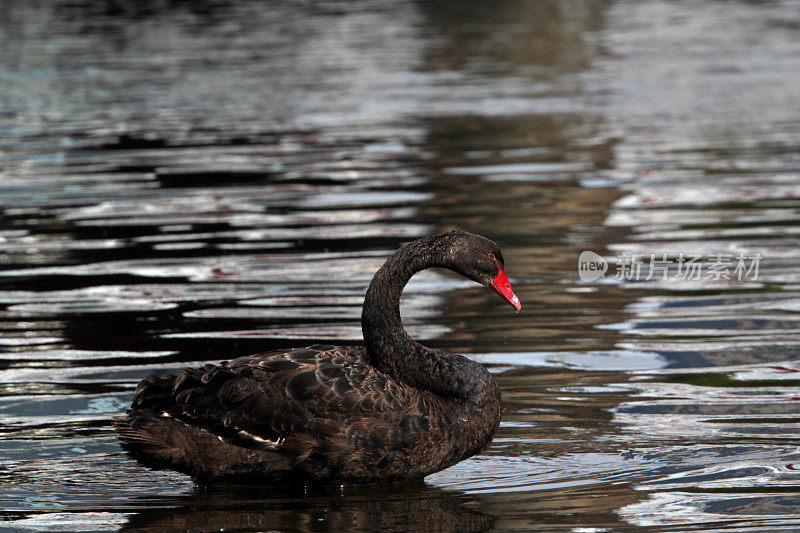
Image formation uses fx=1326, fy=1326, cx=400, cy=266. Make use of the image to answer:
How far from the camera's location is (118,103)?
22062 mm

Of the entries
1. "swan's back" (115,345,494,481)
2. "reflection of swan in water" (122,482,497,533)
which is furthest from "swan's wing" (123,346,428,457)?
"reflection of swan in water" (122,482,497,533)

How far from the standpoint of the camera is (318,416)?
6.17m

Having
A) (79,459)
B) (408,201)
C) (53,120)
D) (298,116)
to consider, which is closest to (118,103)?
(53,120)

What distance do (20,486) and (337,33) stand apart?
2946 centimetres

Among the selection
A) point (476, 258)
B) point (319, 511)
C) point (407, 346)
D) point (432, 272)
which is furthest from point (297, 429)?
point (432, 272)

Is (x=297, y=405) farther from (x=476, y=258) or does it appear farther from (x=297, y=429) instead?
(x=476, y=258)

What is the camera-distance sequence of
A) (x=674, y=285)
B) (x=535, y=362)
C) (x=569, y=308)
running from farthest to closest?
(x=674, y=285)
(x=569, y=308)
(x=535, y=362)

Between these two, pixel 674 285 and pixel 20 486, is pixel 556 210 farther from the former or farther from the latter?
pixel 20 486

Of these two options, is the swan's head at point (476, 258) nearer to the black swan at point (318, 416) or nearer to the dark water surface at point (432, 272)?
the black swan at point (318, 416)

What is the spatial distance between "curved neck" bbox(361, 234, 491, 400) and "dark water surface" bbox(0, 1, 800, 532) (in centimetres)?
49

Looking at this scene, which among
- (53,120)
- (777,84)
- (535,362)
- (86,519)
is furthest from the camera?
(777,84)

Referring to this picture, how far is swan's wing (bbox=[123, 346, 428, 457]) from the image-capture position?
6.15m

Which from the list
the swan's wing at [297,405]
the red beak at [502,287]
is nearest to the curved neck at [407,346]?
the swan's wing at [297,405]

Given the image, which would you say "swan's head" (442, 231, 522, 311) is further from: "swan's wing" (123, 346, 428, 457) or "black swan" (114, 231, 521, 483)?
"swan's wing" (123, 346, 428, 457)
